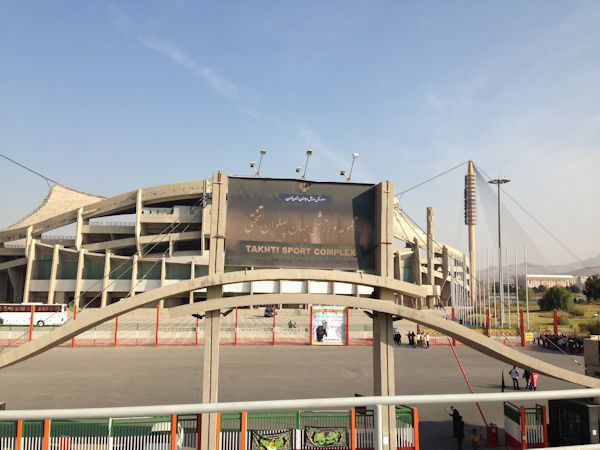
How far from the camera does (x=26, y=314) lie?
160ft

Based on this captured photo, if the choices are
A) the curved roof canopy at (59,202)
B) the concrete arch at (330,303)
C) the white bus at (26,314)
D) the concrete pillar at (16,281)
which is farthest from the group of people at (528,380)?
the curved roof canopy at (59,202)

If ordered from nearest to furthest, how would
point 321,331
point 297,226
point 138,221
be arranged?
point 297,226
point 321,331
point 138,221

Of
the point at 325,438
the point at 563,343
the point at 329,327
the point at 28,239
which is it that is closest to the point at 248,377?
the point at 325,438

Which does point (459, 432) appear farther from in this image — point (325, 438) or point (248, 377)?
point (248, 377)

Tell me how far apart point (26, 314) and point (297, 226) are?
156ft

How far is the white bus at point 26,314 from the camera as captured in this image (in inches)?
1881

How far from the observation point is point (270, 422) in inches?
525

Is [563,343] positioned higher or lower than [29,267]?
lower

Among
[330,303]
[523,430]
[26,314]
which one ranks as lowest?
[523,430]

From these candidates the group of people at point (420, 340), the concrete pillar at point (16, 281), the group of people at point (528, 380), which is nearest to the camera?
the group of people at point (528, 380)

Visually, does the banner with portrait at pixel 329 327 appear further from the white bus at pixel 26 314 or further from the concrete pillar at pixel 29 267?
the concrete pillar at pixel 29 267

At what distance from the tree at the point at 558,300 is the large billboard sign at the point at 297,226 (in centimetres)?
6388

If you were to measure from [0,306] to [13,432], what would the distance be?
1731 inches

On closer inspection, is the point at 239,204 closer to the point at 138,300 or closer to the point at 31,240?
the point at 138,300
